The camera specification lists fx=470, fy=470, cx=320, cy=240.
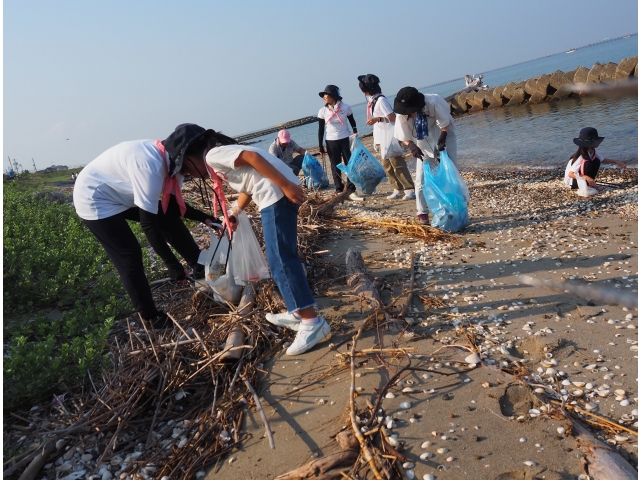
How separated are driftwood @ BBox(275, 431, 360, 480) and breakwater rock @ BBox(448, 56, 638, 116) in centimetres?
1822

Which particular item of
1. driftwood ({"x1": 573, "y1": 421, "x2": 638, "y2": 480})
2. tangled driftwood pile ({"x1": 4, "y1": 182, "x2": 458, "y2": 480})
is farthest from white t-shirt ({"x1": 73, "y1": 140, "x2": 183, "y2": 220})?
driftwood ({"x1": 573, "y1": 421, "x2": 638, "y2": 480})

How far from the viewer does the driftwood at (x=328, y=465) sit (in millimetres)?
2178

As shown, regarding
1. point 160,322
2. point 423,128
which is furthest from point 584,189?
point 160,322

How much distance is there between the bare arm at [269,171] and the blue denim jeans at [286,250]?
0.09m

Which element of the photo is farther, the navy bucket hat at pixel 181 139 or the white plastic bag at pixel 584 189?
the white plastic bag at pixel 584 189

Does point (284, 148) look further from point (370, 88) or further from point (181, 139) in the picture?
point (181, 139)

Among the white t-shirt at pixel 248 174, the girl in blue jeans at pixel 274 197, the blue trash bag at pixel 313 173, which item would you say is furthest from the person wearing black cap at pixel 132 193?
the blue trash bag at pixel 313 173

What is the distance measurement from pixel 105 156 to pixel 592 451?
11.6 ft

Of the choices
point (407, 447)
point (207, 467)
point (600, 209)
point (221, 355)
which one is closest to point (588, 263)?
point (600, 209)

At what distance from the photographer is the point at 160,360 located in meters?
3.38

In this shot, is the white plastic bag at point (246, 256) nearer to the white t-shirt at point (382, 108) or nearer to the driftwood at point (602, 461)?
the driftwood at point (602, 461)

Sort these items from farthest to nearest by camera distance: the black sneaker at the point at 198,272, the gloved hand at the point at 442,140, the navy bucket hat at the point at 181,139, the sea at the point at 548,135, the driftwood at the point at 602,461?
the sea at the point at 548,135 < the gloved hand at the point at 442,140 < the black sneaker at the point at 198,272 < the navy bucket hat at the point at 181,139 < the driftwood at the point at 602,461

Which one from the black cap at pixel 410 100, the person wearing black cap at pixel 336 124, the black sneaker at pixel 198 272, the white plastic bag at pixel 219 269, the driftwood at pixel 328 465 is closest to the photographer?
the driftwood at pixel 328 465

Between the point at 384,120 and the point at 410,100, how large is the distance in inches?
68.7
